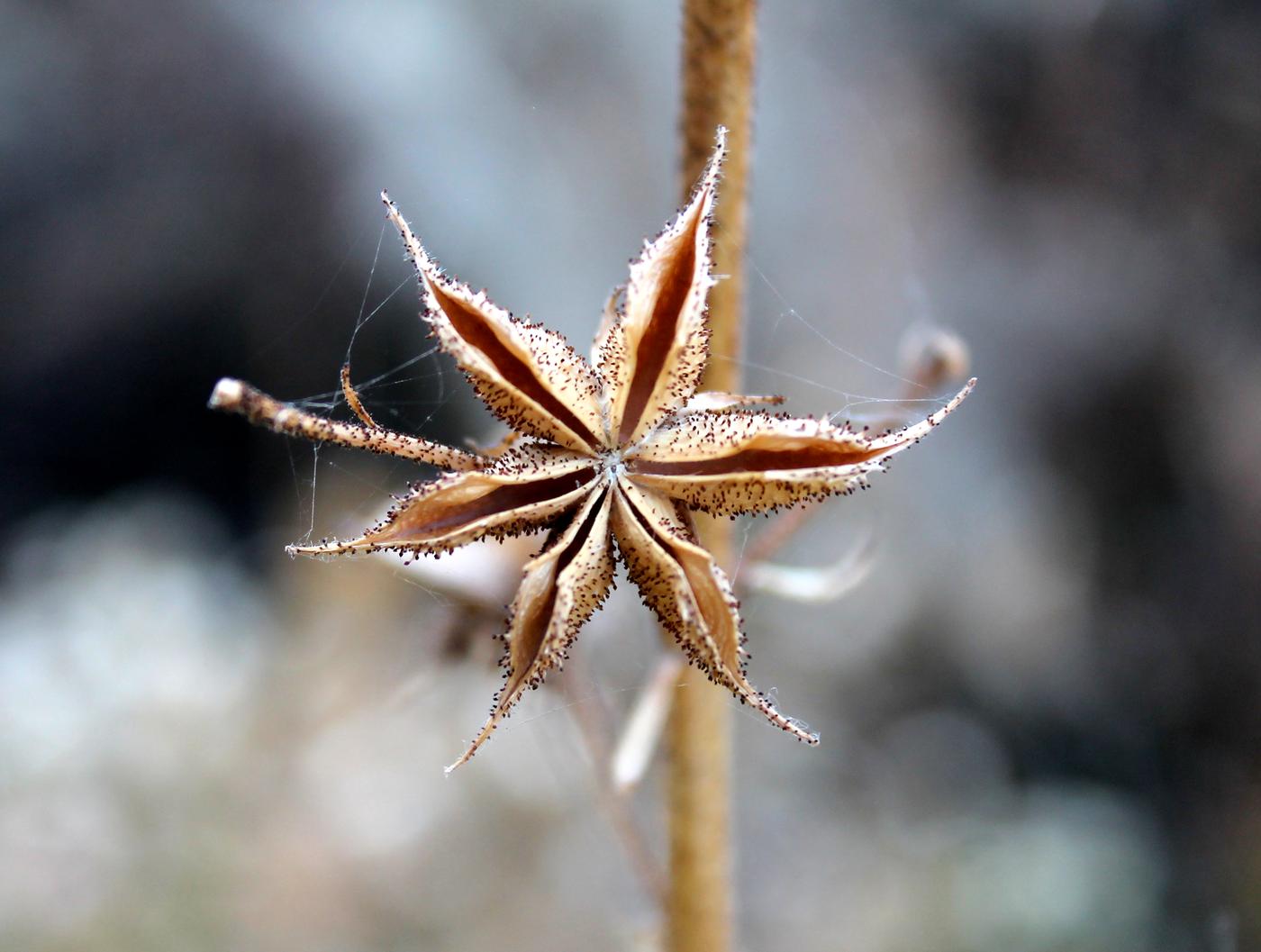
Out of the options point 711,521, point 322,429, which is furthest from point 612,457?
point 711,521

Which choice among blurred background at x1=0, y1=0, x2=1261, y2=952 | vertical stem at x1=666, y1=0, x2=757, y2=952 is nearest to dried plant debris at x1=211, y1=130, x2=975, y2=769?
vertical stem at x1=666, y1=0, x2=757, y2=952

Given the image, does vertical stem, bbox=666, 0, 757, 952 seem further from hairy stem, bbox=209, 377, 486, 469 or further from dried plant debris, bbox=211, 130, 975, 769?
hairy stem, bbox=209, 377, 486, 469

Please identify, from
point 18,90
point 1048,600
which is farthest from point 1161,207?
point 18,90

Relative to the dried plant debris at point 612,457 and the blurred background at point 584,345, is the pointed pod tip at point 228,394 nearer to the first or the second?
the dried plant debris at point 612,457

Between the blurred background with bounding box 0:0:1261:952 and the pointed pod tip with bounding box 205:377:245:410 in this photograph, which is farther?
the blurred background with bounding box 0:0:1261:952

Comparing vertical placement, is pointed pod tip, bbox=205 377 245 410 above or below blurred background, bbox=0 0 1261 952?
below

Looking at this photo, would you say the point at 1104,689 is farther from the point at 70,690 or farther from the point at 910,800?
the point at 70,690

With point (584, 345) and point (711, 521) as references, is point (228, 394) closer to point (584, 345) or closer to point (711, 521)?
point (711, 521)
